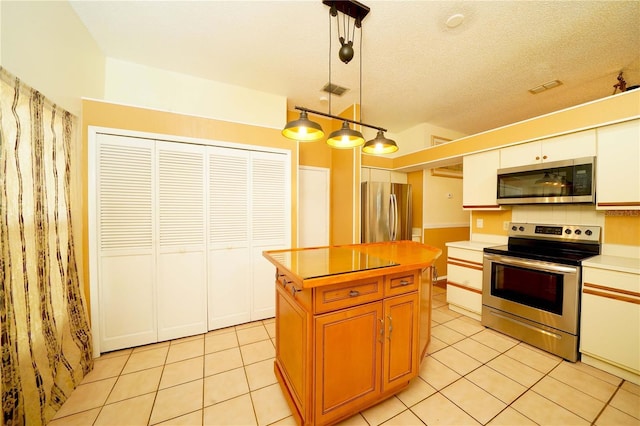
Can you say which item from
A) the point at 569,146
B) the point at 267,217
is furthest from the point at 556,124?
the point at 267,217

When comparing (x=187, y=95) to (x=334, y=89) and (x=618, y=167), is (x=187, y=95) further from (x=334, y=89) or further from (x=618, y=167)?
(x=618, y=167)

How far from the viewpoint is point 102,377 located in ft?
6.33

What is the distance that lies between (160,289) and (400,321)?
242 centimetres

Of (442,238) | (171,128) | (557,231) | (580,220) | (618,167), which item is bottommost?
(442,238)

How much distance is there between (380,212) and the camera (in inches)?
157

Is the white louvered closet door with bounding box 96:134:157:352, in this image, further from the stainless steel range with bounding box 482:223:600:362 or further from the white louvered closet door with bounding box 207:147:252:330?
the stainless steel range with bounding box 482:223:600:362

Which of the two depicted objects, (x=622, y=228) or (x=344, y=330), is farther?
(x=622, y=228)

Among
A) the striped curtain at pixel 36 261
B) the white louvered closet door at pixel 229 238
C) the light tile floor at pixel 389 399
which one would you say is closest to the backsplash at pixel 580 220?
the light tile floor at pixel 389 399

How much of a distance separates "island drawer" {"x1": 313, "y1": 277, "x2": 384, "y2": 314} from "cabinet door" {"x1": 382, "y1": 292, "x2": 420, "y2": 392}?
147 millimetres

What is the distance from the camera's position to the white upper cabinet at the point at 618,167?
197cm

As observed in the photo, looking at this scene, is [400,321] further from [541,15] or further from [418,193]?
[418,193]

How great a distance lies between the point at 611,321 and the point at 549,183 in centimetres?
136

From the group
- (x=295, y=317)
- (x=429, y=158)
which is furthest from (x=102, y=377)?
(x=429, y=158)

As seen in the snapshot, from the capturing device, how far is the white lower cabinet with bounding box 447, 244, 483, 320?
2.84 metres
